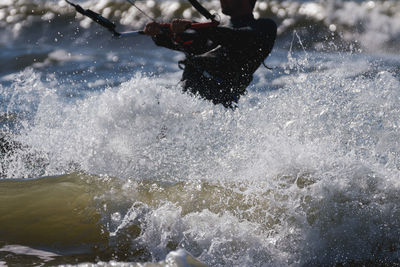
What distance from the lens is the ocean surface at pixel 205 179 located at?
370 cm

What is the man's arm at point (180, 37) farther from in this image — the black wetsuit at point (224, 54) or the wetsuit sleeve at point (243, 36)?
the wetsuit sleeve at point (243, 36)

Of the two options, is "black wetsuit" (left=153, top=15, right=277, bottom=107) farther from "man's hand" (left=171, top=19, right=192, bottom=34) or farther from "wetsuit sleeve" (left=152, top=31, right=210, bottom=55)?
"man's hand" (left=171, top=19, right=192, bottom=34)

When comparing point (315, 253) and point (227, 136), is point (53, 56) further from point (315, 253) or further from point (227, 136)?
point (315, 253)

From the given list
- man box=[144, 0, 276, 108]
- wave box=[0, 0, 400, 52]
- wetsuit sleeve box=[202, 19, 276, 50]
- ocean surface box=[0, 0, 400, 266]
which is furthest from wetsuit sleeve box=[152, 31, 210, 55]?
wave box=[0, 0, 400, 52]

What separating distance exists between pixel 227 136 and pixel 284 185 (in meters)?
1.41

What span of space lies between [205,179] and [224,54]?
1143mm

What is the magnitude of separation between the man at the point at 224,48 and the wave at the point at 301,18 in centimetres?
804

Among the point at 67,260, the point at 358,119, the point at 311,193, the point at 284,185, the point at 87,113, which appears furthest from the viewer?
the point at 87,113

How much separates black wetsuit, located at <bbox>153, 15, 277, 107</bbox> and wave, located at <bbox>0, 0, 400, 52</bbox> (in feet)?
26.4

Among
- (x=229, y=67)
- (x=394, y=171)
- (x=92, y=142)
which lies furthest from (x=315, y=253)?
(x=92, y=142)

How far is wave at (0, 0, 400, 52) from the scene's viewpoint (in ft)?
43.8

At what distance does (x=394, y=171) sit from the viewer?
13.7ft

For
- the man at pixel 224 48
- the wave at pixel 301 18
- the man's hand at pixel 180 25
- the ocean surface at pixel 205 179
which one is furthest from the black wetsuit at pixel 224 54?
the wave at pixel 301 18

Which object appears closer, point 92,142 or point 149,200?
point 149,200
